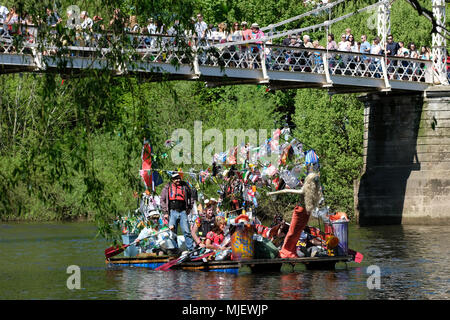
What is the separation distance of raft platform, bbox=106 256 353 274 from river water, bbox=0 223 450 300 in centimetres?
17

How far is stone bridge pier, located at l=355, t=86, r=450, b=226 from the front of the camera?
4138 centimetres

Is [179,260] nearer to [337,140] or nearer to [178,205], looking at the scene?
[178,205]

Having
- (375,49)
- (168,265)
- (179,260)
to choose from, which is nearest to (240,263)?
(179,260)

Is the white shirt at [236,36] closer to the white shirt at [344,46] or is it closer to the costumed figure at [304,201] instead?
the white shirt at [344,46]

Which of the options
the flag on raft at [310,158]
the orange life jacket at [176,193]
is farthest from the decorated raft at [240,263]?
the flag on raft at [310,158]

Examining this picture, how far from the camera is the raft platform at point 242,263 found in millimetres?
20719

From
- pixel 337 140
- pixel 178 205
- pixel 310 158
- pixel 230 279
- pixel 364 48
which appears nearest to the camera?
pixel 230 279

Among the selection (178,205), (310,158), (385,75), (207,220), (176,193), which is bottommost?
(207,220)

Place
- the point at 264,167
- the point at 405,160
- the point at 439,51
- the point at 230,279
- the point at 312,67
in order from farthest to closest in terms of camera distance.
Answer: the point at 405,160
the point at 439,51
the point at 312,67
the point at 264,167
the point at 230,279

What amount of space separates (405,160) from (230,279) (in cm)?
2352

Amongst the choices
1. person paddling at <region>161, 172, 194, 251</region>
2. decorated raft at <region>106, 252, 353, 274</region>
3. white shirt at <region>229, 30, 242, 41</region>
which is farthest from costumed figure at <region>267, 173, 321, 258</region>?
white shirt at <region>229, 30, 242, 41</region>

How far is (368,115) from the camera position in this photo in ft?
144

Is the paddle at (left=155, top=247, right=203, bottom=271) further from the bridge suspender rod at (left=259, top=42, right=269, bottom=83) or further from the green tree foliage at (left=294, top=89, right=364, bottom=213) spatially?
the green tree foliage at (left=294, top=89, right=364, bottom=213)

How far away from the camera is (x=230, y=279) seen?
20.2 metres
